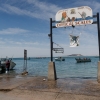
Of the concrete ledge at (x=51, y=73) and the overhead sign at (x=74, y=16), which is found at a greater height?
the overhead sign at (x=74, y=16)

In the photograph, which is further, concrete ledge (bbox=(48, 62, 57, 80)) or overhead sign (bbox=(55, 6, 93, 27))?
concrete ledge (bbox=(48, 62, 57, 80))

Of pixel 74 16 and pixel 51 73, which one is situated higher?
pixel 74 16

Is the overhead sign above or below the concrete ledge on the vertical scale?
above

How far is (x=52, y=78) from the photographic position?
12555 millimetres

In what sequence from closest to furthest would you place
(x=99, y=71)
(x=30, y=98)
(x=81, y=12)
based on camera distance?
(x=30, y=98)
(x=99, y=71)
(x=81, y=12)

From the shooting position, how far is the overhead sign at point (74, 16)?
12.1 metres

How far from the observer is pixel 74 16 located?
12516 mm

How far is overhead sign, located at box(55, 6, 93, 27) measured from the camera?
12133 millimetres

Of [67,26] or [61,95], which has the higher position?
[67,26]

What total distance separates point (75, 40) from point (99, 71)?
10.2 ft

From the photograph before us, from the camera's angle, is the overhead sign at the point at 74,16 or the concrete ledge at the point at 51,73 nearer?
the overhead sign at the point at 74,16

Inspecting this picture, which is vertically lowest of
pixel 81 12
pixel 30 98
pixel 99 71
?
pixel 30 98

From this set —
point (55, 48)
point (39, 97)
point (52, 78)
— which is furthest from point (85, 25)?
point (39, 97)

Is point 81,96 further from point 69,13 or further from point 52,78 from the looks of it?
point 69,13
